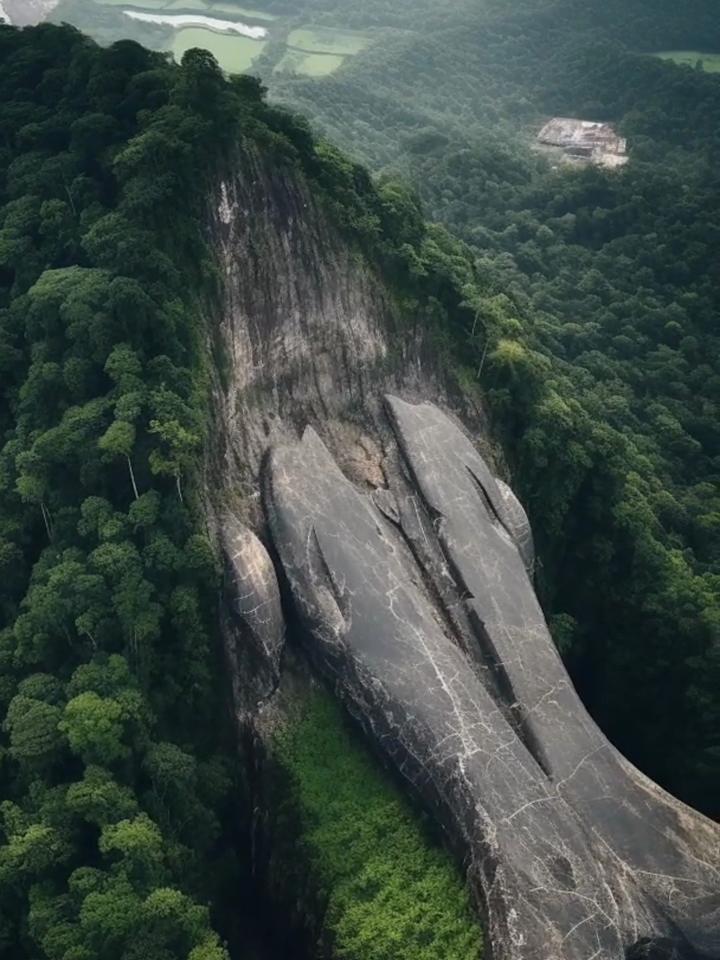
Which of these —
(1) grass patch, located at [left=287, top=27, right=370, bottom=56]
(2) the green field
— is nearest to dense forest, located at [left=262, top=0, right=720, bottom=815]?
(2) the green field

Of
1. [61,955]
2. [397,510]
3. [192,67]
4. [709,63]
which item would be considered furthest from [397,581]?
[709,63]

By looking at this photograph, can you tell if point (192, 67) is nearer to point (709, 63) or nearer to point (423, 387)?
point (423, 387)

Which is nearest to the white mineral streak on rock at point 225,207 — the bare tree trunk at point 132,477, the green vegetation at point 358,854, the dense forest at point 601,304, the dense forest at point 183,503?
the dense forest at point 183,503

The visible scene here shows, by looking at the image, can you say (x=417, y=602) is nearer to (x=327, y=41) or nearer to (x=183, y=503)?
(x=183, y=503)

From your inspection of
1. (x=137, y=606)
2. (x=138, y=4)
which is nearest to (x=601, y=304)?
(x=137, y=606)

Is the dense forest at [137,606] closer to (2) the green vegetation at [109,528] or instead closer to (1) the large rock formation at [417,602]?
(2) the green vegetation at [109,528]

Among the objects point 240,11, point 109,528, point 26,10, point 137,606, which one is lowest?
point 137,606

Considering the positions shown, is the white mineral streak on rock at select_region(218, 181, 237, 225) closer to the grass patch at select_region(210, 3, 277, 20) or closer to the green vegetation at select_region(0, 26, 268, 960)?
the green vegetation at select_region(0, 26, 268, 960)
